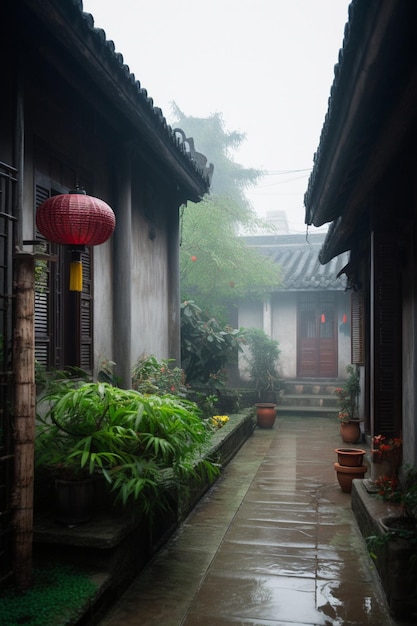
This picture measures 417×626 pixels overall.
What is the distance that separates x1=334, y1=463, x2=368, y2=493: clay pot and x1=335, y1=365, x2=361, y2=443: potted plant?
3463 millimetres

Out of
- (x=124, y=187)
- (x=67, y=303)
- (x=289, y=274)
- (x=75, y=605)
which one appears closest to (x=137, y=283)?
(x=124, y=187)

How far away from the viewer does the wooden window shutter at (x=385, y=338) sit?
5645mm

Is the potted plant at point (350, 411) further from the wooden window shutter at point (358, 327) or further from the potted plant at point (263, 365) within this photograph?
the potted plant at point (263, 365)

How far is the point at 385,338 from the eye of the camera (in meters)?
5.68

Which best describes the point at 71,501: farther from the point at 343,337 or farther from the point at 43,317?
the point at 343,337

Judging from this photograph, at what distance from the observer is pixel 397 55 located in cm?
336

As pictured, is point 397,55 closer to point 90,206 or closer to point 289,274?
point 90,206

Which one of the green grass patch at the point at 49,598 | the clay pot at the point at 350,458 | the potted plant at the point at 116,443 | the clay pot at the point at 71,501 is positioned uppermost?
the potted plant at the point at 116,443

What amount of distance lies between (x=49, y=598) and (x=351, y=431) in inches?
312

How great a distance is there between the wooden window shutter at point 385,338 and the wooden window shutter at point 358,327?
4852mm

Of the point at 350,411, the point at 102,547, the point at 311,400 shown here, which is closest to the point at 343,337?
the point at 311,400

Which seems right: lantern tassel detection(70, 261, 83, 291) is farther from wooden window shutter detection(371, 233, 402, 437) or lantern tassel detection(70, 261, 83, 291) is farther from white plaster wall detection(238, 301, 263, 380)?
white plaster wall detection(238, 301, 263, 380)

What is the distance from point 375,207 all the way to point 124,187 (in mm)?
2840

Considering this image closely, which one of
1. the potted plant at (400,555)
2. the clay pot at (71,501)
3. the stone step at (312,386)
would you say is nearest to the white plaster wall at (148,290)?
the clay pot at (71,501)
